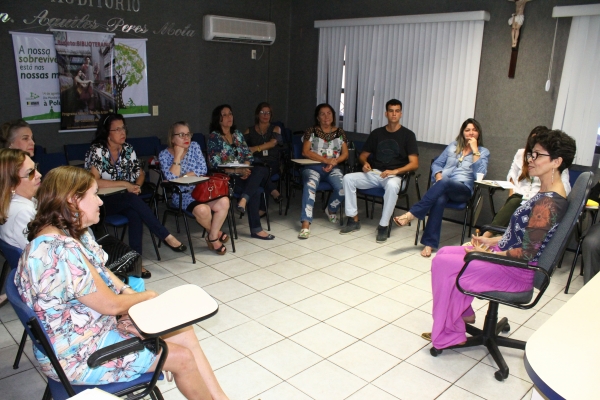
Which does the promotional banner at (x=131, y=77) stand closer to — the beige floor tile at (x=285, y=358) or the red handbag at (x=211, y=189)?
the red handbag at (x=211, y=189)

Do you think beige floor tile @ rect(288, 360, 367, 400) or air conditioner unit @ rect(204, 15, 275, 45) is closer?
beige floor tile @ rect(288, 360, 367, 400)

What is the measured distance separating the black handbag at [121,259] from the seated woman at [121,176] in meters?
1.17

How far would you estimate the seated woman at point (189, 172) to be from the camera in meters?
4.34

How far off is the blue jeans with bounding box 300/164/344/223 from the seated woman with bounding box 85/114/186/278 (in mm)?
1366

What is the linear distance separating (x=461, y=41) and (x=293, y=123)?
2.73m

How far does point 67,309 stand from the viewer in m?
1.85

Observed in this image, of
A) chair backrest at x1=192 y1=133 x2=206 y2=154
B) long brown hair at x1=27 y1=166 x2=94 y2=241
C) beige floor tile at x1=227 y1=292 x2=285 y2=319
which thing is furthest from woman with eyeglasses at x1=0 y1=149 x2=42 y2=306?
chair backrest at x1=192 y1=133 x2=206 y2=154

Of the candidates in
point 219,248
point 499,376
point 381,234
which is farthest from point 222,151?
point 499,376

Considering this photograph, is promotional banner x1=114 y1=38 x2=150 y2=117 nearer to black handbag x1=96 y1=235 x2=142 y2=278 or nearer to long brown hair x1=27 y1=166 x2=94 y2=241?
black handbag x1=96 y1=235 x2=142 y2=278

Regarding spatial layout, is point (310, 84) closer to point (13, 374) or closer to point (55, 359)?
point (13, 374)

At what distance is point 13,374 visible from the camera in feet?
8.75

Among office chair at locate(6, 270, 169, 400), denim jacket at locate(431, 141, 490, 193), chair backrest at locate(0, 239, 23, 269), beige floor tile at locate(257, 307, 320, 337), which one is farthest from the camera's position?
denim jacket at locate(431, 141, 490, 193)

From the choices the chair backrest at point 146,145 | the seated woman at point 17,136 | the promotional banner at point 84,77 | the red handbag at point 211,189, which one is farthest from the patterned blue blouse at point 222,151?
the seated woman at point 17,136

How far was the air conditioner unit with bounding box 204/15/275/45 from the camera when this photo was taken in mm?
5978
